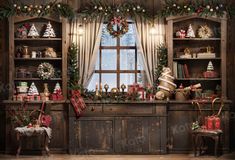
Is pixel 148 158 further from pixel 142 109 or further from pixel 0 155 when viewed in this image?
pixel 0 155

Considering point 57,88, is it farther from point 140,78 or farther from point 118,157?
point 118,157

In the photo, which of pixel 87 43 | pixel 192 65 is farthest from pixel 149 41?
pixel 87 43

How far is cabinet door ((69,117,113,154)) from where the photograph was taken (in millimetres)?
9328

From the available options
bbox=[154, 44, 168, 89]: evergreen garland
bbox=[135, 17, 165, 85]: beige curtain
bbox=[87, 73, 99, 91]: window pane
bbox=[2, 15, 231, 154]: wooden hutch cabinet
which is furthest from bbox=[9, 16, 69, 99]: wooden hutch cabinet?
bbox=[154, 44, 168, 89]: evergreen garland

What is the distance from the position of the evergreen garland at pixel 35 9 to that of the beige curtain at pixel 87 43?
1.27ft

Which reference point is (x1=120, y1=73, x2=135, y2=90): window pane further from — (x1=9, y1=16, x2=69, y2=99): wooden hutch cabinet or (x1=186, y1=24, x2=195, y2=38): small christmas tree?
(x1=186, y1=24, x2=195, y2=38): small christmas tree

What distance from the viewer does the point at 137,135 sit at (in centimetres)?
933

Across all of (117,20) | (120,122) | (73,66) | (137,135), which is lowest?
(137,135)

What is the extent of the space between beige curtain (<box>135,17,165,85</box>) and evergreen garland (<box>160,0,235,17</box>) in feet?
1.06

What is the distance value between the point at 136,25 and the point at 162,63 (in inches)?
35.2

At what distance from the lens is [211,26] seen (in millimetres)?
10016

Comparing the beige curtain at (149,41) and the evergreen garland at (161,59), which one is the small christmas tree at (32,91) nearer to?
the beige curtain at (149,41)

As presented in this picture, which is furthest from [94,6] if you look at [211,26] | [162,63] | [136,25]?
[211,26]

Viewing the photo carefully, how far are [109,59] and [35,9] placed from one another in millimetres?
1722
